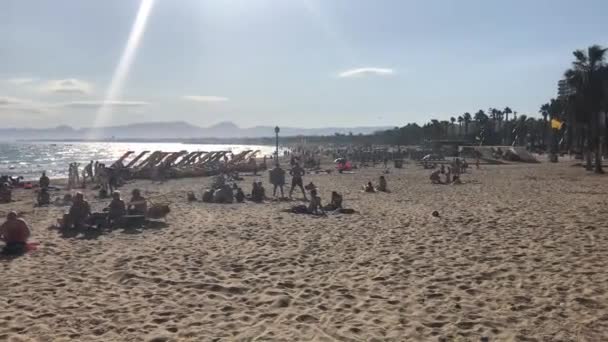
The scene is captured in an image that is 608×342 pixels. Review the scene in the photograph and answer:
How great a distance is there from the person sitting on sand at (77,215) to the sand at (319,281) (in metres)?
0.49

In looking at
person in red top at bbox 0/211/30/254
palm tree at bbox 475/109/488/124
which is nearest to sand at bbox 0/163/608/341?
person in red top at bbox 0/211/30/254

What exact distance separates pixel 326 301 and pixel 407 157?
5507cm

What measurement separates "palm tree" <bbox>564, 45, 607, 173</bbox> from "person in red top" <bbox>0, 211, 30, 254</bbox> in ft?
94.7

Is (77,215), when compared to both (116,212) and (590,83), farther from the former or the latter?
(590,83)

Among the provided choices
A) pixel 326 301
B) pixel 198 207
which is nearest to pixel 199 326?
pixel 326 301

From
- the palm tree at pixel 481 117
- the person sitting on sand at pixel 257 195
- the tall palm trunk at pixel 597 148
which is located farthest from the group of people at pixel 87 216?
the palm tree at pixel 481 117

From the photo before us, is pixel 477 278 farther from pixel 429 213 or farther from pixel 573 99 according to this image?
pixel 573 99

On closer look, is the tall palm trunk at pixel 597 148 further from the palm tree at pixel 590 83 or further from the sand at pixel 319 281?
the sand at pixel 319 281

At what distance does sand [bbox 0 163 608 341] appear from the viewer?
4.94 meters

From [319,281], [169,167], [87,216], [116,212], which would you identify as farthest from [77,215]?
Result: [169,167]

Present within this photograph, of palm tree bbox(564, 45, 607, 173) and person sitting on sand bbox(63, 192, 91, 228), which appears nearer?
Result: person sitting on sand bbox(63, 192, 91, 228)

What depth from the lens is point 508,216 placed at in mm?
11844

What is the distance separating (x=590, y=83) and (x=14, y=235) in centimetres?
3003

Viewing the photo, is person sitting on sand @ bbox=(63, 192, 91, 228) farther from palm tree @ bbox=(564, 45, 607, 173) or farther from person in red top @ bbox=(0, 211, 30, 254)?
palm tree @ bbox=(564, 45, 607, 173)
